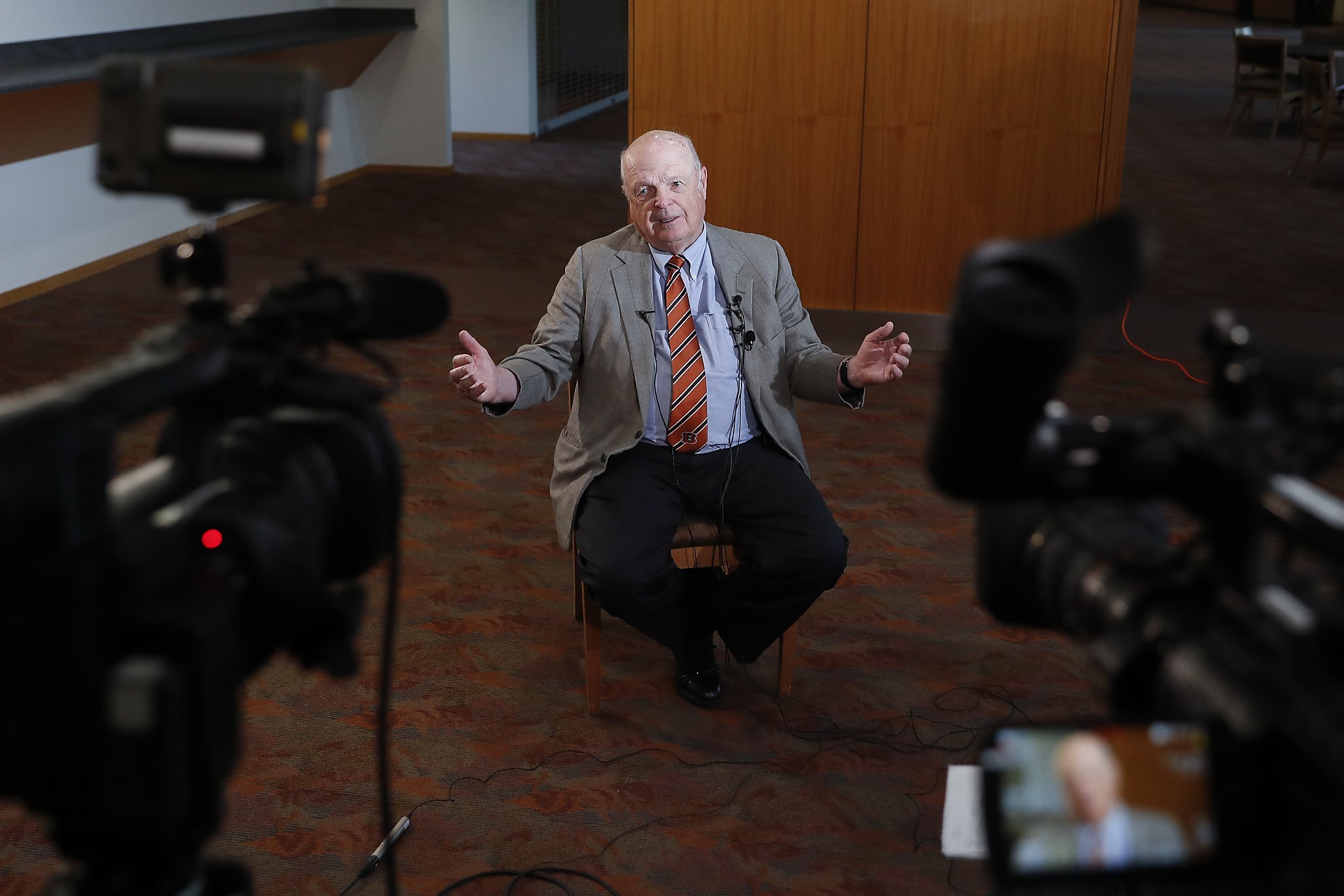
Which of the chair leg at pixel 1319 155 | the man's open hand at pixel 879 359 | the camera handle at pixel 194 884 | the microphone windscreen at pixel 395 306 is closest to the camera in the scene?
the camera handle at pixel 194 884

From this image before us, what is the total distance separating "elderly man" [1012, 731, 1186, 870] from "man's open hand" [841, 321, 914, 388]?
1727 millimetres

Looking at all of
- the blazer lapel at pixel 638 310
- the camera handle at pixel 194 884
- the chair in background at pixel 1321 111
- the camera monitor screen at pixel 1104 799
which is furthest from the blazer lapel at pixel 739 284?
the chair in background at pixel 1321 111

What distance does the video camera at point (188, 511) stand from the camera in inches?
27.6

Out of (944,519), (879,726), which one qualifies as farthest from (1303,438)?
(944,519)

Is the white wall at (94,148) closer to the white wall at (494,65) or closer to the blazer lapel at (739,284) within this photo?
the white wall at (494,65)

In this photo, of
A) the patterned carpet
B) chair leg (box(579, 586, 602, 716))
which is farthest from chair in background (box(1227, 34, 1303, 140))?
chair leg (box(579, 586, 602, 716))

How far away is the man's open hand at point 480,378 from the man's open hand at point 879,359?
69 cm

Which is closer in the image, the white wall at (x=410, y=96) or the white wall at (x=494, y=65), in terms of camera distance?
the white wall at (x=410, y=96)

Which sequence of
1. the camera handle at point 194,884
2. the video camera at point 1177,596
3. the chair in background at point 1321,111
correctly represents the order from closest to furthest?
the video camera at point 1177,596 < the camera handle at point 194,884 < the chair in background at point 1321,111

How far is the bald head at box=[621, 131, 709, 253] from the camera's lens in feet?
8.81

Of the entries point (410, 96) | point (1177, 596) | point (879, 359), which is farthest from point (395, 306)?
point (410, 96)

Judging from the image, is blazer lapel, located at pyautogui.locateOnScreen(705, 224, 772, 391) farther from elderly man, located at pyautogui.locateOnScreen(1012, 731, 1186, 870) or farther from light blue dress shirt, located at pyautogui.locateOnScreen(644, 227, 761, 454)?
elderly man, located at pyautogui.locateOnScreen(1012, 731, 1186, 870)

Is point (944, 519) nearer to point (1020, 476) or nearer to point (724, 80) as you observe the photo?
point (724, 80)

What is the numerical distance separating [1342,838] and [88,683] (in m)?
0.67
